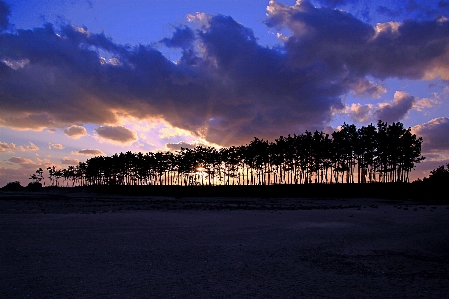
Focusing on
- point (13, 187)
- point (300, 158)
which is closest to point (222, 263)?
point (300, 158)

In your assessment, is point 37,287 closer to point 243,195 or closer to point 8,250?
point 8,250

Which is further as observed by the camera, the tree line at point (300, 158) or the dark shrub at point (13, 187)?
the dark shrub at point (13, 187)

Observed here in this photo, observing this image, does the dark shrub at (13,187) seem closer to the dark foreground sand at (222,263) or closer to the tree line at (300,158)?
the tree line at (300,158)

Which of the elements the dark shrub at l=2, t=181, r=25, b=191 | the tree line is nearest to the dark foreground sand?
the tree line

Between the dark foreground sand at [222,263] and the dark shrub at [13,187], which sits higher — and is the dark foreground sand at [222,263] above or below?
above

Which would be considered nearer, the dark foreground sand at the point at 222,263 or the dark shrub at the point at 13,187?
the dark foreground sand at the point at 222,263

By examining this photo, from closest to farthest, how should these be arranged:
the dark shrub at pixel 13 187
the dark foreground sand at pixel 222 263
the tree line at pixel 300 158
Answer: the dark foreground sand at pixel 222 263, the tree line at pixel 300 158, the dark shrub at pixel 13 187

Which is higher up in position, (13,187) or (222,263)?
(222,263)

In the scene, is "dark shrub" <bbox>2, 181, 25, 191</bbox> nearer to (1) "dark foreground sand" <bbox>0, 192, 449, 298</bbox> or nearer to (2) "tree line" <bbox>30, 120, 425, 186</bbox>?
(2) "tree line" <bbox>30, 120, 425, 186</bbox>

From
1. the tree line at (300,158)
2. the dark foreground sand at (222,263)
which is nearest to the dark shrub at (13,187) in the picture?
the tree line at (300,158)

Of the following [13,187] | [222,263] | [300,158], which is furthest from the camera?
[13,187]

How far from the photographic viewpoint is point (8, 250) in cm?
1041

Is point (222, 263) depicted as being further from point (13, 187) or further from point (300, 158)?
point (13, 187)

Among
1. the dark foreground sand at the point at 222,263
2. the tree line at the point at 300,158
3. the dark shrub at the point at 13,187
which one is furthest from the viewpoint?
the dark shrub at the point at 13,187
